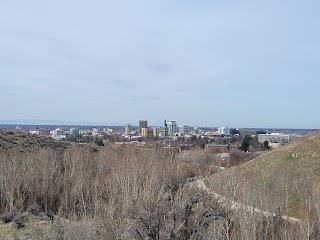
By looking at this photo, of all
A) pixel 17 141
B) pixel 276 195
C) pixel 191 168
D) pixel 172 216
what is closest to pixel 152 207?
pixel 172 216

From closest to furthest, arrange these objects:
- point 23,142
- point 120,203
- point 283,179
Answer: point 120,203 → point 283,179 → point 23,142

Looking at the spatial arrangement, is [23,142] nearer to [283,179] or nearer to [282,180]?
[283,179]

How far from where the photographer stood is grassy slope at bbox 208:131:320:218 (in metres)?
22.2

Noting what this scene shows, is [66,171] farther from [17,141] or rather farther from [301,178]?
[17,141]

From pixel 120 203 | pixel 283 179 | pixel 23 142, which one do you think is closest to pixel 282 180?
pixel 283 179

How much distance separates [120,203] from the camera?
54.9 ft

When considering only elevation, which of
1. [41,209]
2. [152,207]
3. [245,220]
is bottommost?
[41,209]

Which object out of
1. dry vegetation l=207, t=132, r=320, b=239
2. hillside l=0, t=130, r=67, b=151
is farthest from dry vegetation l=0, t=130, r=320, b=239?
hillside l=0, t=130, r=67, b=151

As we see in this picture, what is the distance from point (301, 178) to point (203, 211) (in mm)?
17669

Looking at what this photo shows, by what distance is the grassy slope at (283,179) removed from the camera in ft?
72.7

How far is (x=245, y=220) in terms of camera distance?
14734mm

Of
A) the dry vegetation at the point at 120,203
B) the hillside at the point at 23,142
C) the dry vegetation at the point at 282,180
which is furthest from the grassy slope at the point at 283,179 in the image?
the hillside at the point at 23,142

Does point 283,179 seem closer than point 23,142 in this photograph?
Yes

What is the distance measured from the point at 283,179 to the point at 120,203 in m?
15.1
